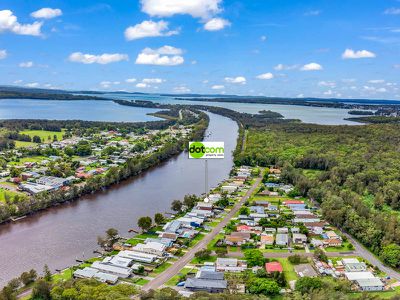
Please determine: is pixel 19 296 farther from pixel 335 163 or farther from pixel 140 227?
pixel 335 163

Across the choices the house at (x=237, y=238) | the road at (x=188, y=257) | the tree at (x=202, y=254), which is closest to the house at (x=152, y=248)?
the road at (x=188, y=257)

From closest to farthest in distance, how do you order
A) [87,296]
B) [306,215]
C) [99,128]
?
[87,296]
[306,215]
[99,128]

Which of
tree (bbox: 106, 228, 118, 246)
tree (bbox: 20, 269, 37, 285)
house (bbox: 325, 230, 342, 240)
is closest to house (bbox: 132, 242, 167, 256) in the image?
tree (bbox: 106, 228, 118, 246)

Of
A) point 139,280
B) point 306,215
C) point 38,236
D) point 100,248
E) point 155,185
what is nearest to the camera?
point 139,280

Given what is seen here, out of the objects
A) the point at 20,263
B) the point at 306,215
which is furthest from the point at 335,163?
the point at 20,263

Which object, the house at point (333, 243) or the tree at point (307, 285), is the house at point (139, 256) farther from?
the house at point (333, 243)

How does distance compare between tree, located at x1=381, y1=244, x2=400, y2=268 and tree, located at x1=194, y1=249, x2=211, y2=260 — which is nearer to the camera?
tree, located at x1=381, y1=244, x2=400, y2=268

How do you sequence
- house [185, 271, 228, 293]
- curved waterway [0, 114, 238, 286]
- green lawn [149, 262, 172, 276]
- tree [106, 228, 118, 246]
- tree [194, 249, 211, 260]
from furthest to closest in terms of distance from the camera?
tree [106, 228, 118, 246] → curved waterway [0, 114, 238, 286] → tree [194, 249, 211, 260] → green lawn [149, 262, 172, 276] → house [185, 271, 228, 293]

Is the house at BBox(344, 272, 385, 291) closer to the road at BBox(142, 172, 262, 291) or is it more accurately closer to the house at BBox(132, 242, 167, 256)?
the road at BBox(142, 172, 262, 291)
